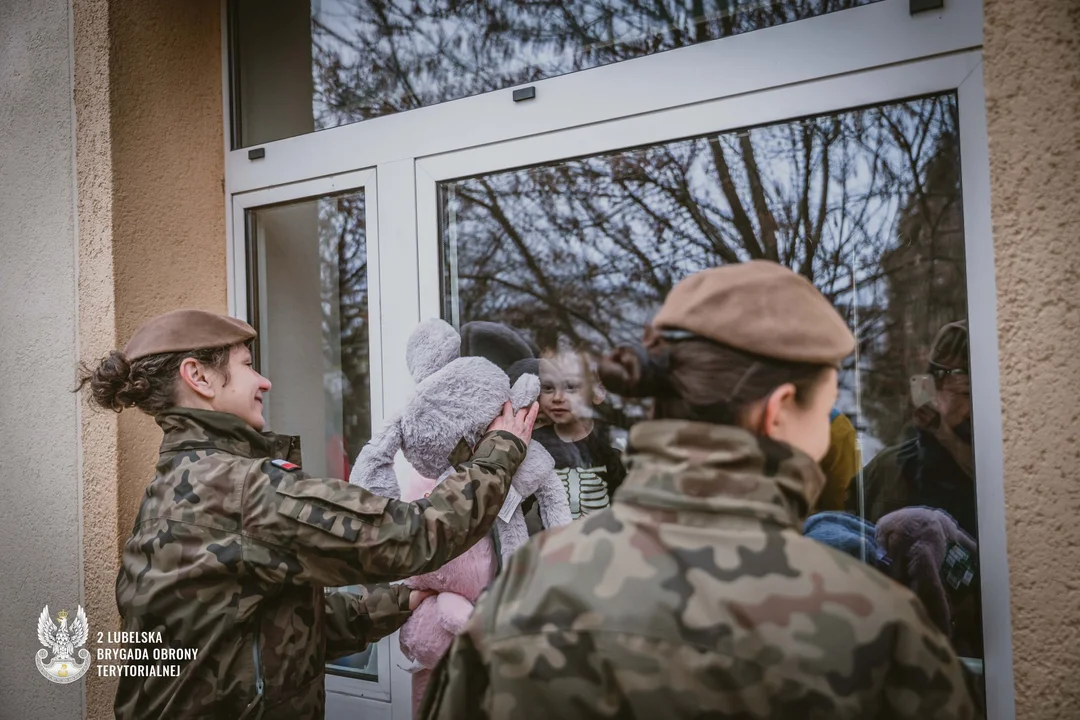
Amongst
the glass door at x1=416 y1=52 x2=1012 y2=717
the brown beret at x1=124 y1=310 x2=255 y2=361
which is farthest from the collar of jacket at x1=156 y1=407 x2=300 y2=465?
the glass door at x1=416 y1=52 x2=1012 y2=717

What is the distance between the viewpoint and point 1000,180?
4.85ft

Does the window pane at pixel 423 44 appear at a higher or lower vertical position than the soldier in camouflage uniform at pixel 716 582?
higher

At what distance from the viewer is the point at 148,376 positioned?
202cm

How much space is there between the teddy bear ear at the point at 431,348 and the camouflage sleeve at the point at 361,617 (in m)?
0.63

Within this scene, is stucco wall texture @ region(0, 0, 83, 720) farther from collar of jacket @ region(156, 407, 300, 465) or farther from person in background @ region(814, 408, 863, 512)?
person in background @ region(814, 408, 863, 512)

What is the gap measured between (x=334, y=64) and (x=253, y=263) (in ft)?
2.67

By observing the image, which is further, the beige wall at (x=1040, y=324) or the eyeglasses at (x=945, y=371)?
the eyeglasses at (x=945, y=371)

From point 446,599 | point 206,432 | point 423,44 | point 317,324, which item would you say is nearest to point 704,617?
point 446,599

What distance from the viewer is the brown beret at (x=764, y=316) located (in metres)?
1.13

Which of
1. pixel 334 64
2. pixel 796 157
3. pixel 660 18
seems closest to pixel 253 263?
pixel 334 64

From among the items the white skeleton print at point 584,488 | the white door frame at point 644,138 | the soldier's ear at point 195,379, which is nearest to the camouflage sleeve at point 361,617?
the white door frame at point 644,138

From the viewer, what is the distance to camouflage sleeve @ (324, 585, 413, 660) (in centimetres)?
211

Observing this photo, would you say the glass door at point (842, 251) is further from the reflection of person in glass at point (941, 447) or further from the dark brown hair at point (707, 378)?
the dark brown hair at point (707, 378)

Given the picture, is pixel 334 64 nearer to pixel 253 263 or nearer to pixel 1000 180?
pixel 253 263
